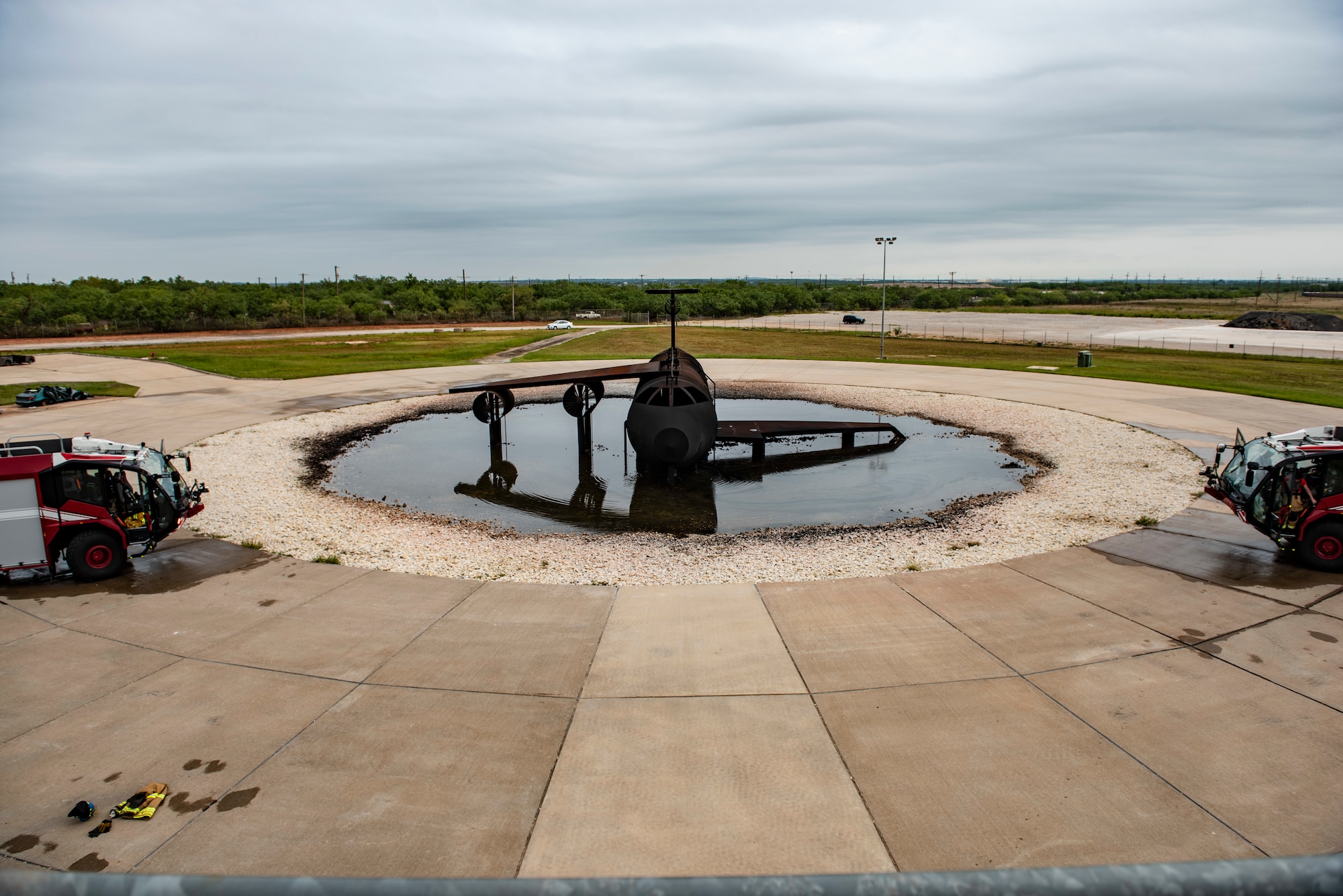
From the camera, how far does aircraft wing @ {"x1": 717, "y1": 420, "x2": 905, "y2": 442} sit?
2630cm

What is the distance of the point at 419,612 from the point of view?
12.8 metres

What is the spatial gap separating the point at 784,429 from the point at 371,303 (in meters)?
110

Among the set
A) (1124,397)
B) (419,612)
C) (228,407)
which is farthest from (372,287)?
(419,612)

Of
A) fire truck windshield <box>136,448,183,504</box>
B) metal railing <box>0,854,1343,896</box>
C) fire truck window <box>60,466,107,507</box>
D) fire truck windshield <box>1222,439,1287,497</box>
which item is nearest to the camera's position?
metal railing <box>0,854,1343,896</box>

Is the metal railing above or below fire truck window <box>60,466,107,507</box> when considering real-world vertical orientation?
above

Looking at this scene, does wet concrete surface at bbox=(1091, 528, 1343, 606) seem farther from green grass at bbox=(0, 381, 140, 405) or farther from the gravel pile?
green grass at bbox=(0, 381, 140, 405)

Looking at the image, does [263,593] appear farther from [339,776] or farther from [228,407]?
[228,407]

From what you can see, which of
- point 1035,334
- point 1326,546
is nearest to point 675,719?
point 1326,546

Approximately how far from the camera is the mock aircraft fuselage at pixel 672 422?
21328 millimetres

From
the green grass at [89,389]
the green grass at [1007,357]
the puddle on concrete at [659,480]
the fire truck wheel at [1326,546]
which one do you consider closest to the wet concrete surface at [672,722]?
the fire truck wheel at [1326,546]

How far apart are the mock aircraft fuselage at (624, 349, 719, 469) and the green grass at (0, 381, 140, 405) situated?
28.1 m

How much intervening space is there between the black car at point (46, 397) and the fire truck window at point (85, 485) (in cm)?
2549

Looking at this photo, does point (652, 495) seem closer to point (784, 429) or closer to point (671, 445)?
→ point (671, 445)

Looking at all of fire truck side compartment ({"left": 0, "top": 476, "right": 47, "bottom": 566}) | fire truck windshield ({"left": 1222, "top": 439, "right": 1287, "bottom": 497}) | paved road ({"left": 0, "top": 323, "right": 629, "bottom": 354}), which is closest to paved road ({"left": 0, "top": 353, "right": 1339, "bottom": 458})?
fire truck windshield ({"left": 1222, "top": 439, "right": 1287, "bottom": 497})
